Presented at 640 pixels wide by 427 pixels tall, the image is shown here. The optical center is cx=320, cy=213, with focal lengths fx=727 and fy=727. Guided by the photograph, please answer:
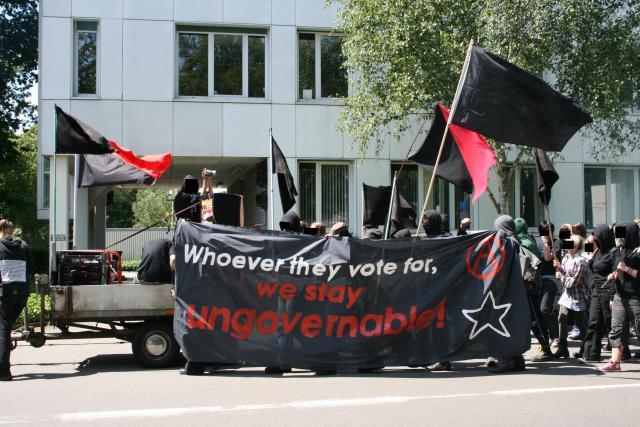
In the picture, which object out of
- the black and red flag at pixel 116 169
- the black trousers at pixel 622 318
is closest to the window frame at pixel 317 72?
the black and red flag at pixel 116 169

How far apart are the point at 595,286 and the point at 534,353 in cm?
155

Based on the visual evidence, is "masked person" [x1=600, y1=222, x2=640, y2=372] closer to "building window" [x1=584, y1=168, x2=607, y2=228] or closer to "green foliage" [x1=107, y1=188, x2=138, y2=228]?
"building window" [x1=584, y1=168, x2=607, y2=228]

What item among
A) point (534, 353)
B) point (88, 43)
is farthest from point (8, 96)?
point (534, 353)

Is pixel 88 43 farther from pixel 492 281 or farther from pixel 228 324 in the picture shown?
pixel 492 281

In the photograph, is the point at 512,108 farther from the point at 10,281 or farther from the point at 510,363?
the point at 10,281

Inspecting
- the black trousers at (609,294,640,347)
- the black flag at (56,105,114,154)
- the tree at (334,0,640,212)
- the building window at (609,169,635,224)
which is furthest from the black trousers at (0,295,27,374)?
the building window at (609,169,635,224)

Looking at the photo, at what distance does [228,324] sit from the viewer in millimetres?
9016

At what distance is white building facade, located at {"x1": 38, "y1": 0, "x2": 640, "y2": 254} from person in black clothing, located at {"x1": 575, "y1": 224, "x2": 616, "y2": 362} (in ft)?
26.4

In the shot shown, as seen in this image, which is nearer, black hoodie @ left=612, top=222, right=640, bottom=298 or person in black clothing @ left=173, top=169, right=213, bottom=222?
black hoodie @ left=612, top=222, right=640, bottom=298

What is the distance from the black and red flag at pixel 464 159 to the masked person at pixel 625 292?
207 centimetres

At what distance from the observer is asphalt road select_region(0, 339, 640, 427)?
6.77 meters

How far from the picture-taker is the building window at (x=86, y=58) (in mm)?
17031

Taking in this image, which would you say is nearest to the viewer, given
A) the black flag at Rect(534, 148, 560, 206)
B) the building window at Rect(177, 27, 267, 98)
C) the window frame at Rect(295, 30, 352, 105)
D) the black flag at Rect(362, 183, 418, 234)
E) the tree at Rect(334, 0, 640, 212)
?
the black flag at Rect(534, 148, 560, 206)

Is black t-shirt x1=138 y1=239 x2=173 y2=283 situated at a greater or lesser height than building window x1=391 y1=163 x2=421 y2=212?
lesser
